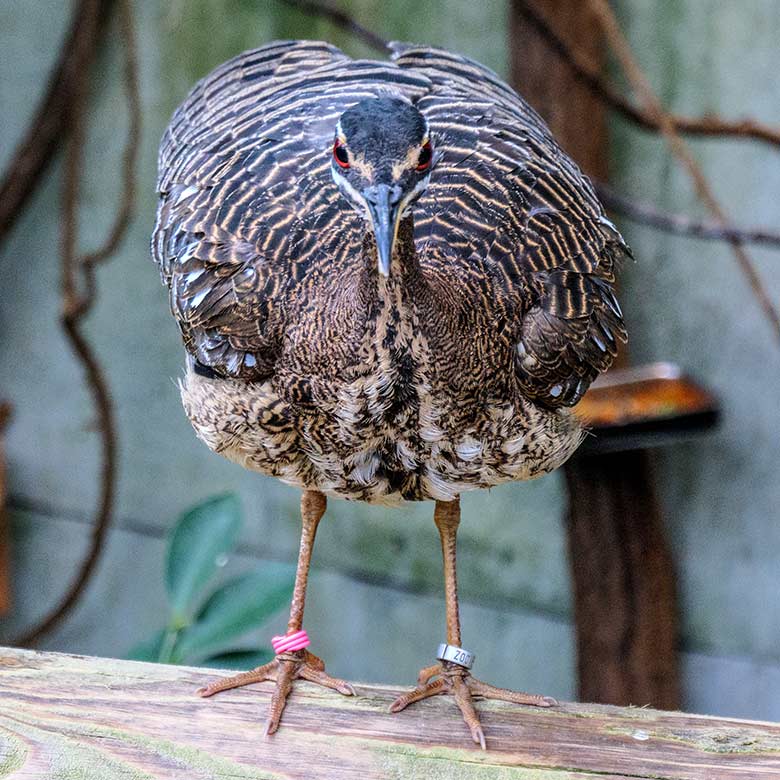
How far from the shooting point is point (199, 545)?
2840mm

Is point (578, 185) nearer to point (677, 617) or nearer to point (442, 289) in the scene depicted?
point (442, 289)

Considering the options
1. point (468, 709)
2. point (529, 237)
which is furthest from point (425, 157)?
point (468, 709)

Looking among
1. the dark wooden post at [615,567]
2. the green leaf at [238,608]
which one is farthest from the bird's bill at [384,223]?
the dark wooden post at [615,567]

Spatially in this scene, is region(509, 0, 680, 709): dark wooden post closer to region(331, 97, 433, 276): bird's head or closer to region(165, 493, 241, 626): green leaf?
Answer: region(165, 493, 241, 626): green leaf

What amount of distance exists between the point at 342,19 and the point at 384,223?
85.6 inches

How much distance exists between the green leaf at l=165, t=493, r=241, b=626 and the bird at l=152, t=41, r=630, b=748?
0.31 metres

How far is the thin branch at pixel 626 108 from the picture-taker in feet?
11.1

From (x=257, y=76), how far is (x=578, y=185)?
851 millimetres

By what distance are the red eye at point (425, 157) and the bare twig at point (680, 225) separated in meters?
1.61

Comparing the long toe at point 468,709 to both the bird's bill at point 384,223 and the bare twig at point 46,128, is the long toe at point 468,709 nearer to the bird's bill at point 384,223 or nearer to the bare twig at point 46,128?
the bird's bill at point 384,223

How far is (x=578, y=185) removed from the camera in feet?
8.45

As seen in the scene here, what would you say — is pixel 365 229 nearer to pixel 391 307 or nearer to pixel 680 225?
pixel 391 307

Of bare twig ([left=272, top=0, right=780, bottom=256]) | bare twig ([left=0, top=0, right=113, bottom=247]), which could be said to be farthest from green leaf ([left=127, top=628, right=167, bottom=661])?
bare twig ([left=0, top=0, right=113, bottom=247])

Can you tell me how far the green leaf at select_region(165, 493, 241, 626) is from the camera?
2777mm
